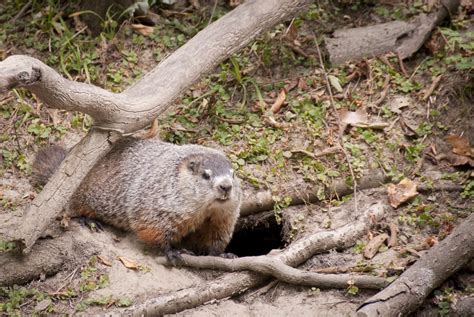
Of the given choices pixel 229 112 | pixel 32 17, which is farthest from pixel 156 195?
pixel 32 17

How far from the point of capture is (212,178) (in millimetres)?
6559

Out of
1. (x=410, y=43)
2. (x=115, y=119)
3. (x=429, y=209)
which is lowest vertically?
(x=429, y=209)

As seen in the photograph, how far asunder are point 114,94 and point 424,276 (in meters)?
2.94

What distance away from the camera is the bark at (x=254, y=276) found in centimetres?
606

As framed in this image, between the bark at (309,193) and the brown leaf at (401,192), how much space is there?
0.22 m

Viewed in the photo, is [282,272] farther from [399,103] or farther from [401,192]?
[399,103]

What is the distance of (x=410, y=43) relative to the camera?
8398mm

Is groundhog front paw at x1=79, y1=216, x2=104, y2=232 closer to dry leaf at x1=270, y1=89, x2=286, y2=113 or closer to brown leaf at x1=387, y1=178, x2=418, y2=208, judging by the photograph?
dry leaf at x1=270, y1=89, x2=286, y2=113

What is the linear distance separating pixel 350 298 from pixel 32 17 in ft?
16.9

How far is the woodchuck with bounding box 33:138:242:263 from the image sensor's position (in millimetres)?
6664

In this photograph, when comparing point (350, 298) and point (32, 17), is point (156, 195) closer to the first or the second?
point (350, 298)

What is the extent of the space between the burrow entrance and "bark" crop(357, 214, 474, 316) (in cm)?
188

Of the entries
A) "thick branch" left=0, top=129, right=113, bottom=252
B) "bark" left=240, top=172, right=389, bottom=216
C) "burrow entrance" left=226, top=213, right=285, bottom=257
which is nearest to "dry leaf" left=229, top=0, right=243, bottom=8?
"bark" left=240, top=172, right=389, bottom=216

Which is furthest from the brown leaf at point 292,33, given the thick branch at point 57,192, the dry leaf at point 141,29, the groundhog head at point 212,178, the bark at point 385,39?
the thick branch at point 57,192
